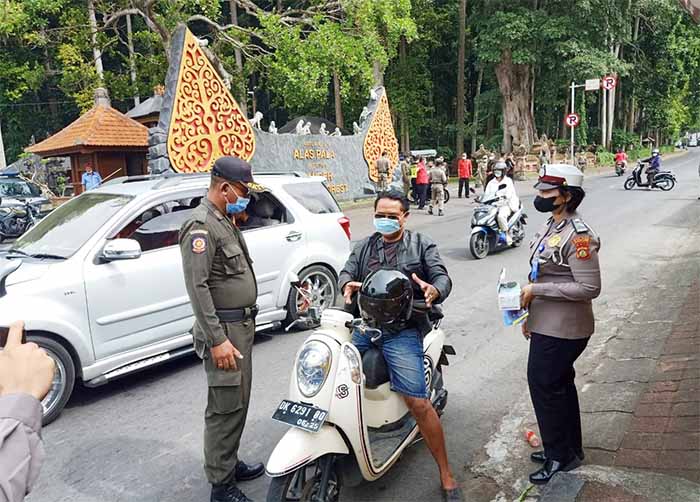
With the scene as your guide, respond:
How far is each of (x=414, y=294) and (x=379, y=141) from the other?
18845 millimetres

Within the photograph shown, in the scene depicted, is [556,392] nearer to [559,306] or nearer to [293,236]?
[559,306]

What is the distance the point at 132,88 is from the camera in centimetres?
2194

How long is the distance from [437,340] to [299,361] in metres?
1.20

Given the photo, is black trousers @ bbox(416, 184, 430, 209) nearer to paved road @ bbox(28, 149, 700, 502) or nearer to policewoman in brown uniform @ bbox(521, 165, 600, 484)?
paved road @ bbox(28, 149, 700, 502)

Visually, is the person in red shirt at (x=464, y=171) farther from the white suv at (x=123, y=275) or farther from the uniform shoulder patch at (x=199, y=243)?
the uniform shoulder patch at (x=199, y=243)

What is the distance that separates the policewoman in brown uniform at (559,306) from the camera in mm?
3020

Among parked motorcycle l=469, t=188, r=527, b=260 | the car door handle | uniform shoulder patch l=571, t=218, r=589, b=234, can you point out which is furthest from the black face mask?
parked motorcycle l=469, t=188, r=527, b=260

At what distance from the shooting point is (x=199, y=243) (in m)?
2.89

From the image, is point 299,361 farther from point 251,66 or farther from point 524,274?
point 251,66

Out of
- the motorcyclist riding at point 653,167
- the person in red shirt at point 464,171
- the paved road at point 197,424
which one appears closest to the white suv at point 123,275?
the paved road at point 197,424

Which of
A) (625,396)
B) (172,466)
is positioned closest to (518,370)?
(625,396)

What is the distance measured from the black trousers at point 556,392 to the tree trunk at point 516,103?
112ft

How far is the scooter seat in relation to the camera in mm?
3082

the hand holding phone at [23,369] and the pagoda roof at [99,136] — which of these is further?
the pagoda roof at [99,136]
